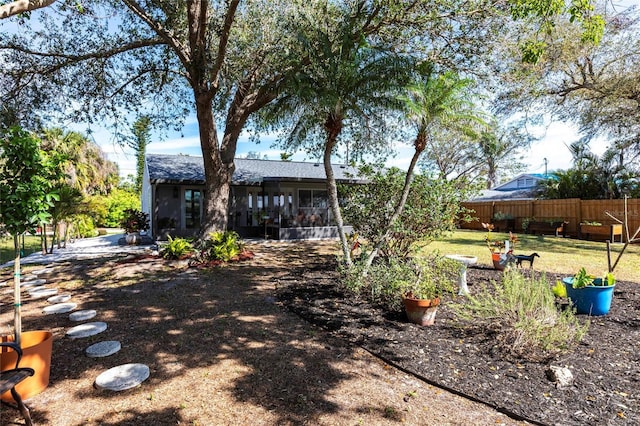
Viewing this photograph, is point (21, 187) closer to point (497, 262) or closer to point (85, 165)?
point (497, 262)

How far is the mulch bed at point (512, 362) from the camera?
2.91m

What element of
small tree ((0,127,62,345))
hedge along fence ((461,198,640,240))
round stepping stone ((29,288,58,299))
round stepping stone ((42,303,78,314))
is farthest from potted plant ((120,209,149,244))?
hedge along fence ((461,198,640,240))

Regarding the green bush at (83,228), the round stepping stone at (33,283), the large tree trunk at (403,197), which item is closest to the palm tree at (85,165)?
the green bush at (83,228)

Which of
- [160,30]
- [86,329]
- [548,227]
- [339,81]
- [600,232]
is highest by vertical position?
[160,30]

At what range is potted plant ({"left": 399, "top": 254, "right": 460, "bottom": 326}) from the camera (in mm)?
4711

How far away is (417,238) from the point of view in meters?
7.29

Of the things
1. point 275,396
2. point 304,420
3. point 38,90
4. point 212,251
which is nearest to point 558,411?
point 304,420

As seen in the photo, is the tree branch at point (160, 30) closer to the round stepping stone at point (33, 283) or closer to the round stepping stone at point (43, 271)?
the round stepping stone at point (33, 283)

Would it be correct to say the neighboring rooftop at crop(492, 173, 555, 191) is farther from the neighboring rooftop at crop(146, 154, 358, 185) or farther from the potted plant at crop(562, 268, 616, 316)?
the potted plant at crop(562, 268, 616, 316)

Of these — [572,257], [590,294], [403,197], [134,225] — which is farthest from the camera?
[134,225]

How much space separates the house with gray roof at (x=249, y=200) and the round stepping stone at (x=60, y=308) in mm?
8986

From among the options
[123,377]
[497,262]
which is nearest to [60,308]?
[123,377]

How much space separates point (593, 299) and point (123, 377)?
6.06m

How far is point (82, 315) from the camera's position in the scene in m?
5.19
